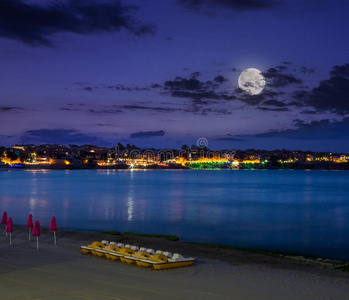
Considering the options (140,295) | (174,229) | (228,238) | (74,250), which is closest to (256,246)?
(228,238)

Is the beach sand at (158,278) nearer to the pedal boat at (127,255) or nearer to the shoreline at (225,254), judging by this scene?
the shoreline at (225,254)

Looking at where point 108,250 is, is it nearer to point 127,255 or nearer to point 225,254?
point 127,255

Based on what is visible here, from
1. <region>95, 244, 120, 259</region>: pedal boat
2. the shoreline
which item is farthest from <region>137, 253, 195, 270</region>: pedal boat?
the shoreline

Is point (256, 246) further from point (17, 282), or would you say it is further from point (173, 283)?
point (17, 282)

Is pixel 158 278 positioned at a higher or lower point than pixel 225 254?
higher

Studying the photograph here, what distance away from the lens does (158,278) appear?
8742 mm

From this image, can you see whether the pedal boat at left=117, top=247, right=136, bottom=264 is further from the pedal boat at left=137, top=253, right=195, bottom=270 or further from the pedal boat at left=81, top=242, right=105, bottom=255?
the pedal boat at left=81, top=242, right=105, bottom=255

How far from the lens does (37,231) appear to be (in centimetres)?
1166

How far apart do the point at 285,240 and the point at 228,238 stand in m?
2.89

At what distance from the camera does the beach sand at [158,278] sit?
759 centimetres

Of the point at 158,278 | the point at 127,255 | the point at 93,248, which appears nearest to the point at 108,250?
the point at 93,248

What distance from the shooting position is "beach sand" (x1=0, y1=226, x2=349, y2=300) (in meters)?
7.59

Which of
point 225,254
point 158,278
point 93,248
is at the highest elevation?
point 93,248

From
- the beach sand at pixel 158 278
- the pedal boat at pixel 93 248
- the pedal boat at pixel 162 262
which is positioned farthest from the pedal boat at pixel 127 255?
the pedal boat at pixel 93 248
